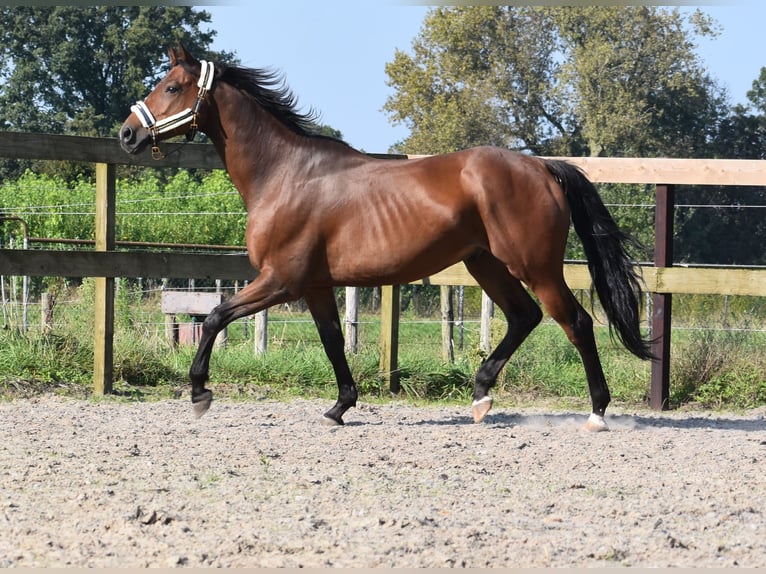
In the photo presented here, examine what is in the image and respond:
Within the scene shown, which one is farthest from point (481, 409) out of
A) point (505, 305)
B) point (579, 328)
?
point (579, 328)

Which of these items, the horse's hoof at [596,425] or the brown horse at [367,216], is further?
the horse's hoof at [596,425]

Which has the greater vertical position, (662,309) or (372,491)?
(662,309)

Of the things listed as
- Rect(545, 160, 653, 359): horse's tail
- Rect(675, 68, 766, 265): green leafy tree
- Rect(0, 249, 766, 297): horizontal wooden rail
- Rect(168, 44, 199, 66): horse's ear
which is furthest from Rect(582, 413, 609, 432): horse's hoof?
Rect(675, 68, 766, 265): green leafy tree

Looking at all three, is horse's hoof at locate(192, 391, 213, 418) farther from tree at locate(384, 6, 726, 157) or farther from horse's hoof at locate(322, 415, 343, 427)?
tree at locate(384, 6, 726, 157)

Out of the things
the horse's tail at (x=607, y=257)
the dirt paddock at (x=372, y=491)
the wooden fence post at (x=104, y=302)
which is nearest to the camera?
the dirt paddock at (x=372, y=491)

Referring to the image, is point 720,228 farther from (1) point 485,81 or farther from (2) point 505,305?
(2) point 505,305

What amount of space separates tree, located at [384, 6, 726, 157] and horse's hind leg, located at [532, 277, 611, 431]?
2889cm

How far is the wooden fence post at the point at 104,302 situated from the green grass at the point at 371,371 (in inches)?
6.7

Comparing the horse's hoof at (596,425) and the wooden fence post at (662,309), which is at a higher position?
the wooden fence post at (662,309)

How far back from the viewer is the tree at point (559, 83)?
34094mm

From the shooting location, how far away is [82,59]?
3747 centimetres

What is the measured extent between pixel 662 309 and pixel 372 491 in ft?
11.5

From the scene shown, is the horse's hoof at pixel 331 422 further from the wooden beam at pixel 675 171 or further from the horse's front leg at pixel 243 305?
the wooden beam at pixel 675 171

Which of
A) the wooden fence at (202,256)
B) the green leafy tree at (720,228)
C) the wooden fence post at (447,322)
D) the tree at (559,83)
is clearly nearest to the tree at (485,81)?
the tree at (559,83)
